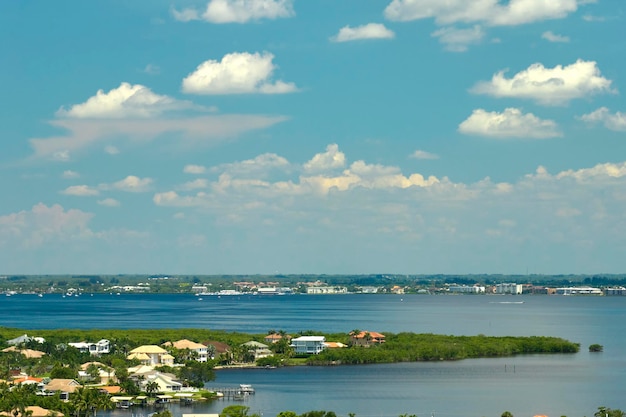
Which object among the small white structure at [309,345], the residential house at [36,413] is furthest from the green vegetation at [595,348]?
the residential house at [36,413]

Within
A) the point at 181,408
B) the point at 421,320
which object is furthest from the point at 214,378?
the point at 421,320

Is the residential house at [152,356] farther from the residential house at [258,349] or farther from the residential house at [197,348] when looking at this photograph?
the residential house at [258,349]

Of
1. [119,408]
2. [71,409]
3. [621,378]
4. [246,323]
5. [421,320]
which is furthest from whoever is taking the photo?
[421,320]

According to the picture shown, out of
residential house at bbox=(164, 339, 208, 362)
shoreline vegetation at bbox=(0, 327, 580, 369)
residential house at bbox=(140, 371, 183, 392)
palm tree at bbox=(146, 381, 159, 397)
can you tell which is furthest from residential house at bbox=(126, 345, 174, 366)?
palm tree at bbox=(146, 381, 159, 397)

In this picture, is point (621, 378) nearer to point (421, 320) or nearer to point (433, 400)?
point (433, 400)

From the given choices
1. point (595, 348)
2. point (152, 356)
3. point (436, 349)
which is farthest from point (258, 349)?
point (595, 348)

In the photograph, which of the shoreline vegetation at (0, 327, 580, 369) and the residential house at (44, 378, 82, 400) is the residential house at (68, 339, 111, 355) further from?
the residential house at (44, 378, 82, 400)
